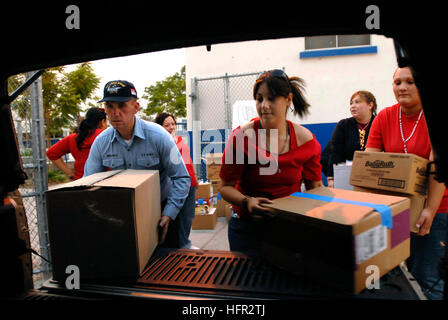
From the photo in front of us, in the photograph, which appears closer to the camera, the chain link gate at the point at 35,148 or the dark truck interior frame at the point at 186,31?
the dark truck interior frame at the point at 186,31

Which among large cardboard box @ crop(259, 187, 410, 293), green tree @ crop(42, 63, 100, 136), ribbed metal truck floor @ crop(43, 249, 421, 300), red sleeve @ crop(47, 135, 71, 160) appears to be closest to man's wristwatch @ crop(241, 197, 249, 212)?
large cardboard box @ crop(259, 187, 410, 293)

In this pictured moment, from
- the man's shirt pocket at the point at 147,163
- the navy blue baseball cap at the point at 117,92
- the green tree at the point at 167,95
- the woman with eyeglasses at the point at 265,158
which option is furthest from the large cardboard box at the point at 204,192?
the green tree at the point at 167,95

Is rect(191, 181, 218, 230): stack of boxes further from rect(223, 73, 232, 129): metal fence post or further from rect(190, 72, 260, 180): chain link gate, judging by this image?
rect(223, 73, 232, 129): metal fence post

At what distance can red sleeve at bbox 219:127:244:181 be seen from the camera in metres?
1.70

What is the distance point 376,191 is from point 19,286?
1.88 metres

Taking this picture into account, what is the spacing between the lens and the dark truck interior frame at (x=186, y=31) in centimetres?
98

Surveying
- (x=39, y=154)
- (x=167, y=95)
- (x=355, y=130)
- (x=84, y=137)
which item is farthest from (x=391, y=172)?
(x=167, y=95)

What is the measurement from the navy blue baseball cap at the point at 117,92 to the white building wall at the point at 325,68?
5285 millimetres

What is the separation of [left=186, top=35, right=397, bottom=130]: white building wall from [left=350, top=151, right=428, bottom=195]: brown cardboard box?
5233 mm

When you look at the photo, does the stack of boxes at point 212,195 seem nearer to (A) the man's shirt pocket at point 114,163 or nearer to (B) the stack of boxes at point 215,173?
(B) the stack of boxes at point 215,173

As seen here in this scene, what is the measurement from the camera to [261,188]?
1.72 metres

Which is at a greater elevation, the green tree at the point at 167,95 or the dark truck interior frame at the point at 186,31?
the green tree at the point at 167,95

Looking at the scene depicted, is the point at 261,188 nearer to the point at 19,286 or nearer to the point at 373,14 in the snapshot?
Answer: the point at 373,14

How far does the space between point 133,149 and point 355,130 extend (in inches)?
88.4
